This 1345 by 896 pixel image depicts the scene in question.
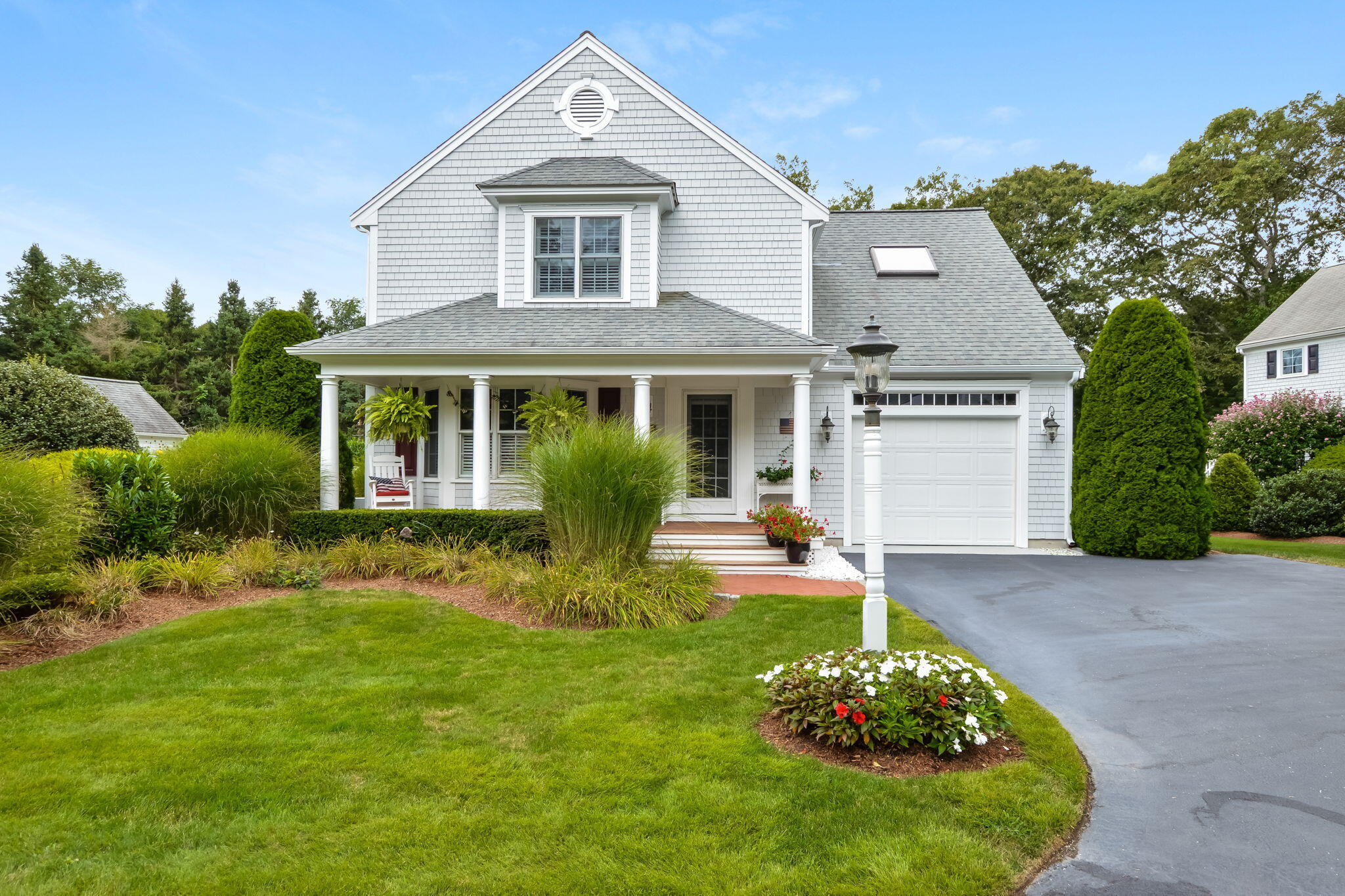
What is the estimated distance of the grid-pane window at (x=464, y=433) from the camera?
33.8 feet

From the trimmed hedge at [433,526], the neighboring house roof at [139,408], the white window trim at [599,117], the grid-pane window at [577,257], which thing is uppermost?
the white window trim at [599,117]

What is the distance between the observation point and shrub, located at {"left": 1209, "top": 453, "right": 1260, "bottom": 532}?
13578 mm

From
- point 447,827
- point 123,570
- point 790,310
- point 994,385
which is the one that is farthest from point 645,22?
point 447,827

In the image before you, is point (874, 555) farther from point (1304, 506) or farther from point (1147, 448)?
point (1304, 506)

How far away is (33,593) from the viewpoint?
5.45 m

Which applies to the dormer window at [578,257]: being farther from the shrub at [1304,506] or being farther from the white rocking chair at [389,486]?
the shrub at [1304,506]

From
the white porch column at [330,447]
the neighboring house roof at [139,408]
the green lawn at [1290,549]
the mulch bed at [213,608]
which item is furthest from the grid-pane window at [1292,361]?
the neighboring house roof at [139,408]

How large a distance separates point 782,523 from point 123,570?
704 centimetres

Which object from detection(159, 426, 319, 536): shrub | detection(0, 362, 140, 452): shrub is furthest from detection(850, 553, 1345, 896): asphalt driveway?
detection(0, 362, 140, 452): shrub

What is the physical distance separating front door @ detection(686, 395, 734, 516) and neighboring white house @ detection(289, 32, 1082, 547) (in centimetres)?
3

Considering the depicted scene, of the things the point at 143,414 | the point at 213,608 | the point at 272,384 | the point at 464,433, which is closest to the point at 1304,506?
the point at 464,433

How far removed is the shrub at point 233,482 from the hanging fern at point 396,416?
1158mm

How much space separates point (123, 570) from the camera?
20.7ft

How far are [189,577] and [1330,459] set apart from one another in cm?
1971
